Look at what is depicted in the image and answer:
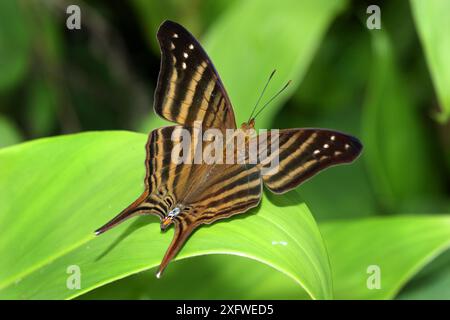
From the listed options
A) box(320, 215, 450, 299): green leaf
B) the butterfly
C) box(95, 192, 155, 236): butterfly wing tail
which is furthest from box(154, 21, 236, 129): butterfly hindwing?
box(320, 215, 450, 299): green leaf

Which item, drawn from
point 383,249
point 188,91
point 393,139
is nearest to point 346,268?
point 383,249

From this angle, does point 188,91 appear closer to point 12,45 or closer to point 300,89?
point 300,89

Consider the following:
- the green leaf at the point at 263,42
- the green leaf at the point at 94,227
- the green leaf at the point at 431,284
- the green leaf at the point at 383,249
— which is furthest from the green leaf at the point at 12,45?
the green leaf at the point at 431,284

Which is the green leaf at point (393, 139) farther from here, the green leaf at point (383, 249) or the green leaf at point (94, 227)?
the green leaf at point (94, 227)

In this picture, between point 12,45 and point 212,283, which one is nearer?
point 212,283

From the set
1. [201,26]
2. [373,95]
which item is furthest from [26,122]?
[373,95]

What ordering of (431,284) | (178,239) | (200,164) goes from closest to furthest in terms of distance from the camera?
(178,239) → (200,164) → (431,284)

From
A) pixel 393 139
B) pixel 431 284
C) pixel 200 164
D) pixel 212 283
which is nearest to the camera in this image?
pixel 200 164

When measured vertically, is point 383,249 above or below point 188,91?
below
